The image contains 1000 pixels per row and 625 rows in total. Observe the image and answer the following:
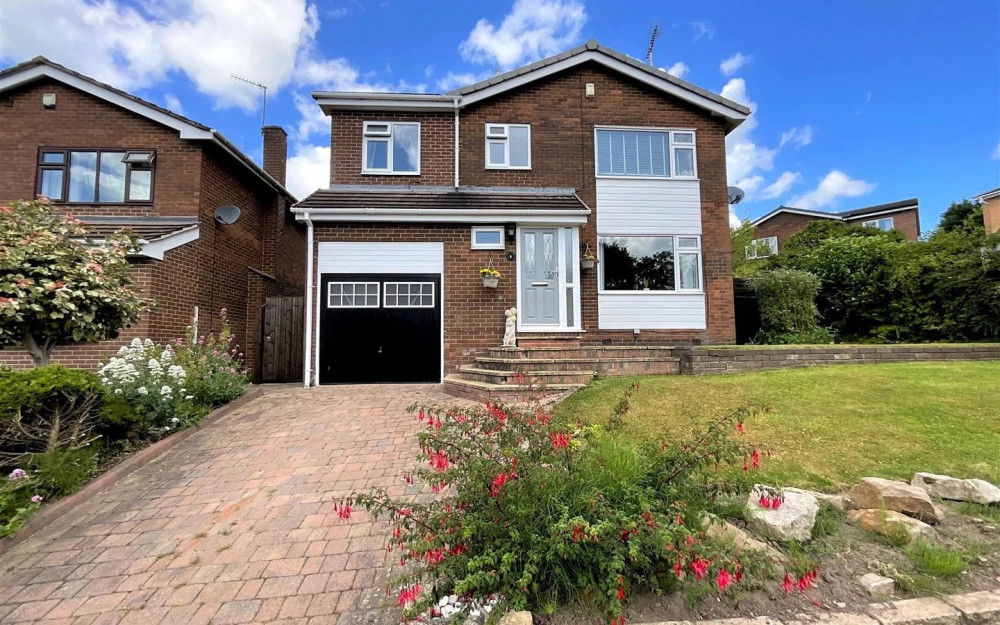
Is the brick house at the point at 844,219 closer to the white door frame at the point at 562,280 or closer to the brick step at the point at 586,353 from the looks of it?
the white door frame at the point at 562,280

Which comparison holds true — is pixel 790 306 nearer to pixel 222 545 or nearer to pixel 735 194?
pixel 735 194

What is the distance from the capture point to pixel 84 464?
4.15 m

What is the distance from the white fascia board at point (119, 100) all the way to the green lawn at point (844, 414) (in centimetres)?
1057

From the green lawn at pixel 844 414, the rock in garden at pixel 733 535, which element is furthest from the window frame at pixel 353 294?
the rock in garden at pixel 733 535

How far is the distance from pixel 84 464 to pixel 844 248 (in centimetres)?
1702

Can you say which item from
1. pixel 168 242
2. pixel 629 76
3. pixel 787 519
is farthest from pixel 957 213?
pixel 168 242

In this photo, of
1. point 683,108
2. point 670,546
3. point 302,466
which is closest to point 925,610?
point 670,546

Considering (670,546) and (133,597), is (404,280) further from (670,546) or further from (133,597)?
(670,546)

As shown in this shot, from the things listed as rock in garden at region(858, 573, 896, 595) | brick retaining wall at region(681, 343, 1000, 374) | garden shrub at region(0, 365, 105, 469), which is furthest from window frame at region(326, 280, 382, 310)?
rock in garden at region(858, 573, 896, 595)

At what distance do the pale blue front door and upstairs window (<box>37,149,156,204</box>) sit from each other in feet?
29.3

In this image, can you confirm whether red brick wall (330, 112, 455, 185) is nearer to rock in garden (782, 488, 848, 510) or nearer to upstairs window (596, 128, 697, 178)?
upstairs window (596, 128, 697, 178)

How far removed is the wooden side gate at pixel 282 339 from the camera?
1138 centimetres

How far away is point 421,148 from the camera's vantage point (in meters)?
10.8

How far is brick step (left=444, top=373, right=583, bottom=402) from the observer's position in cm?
679
